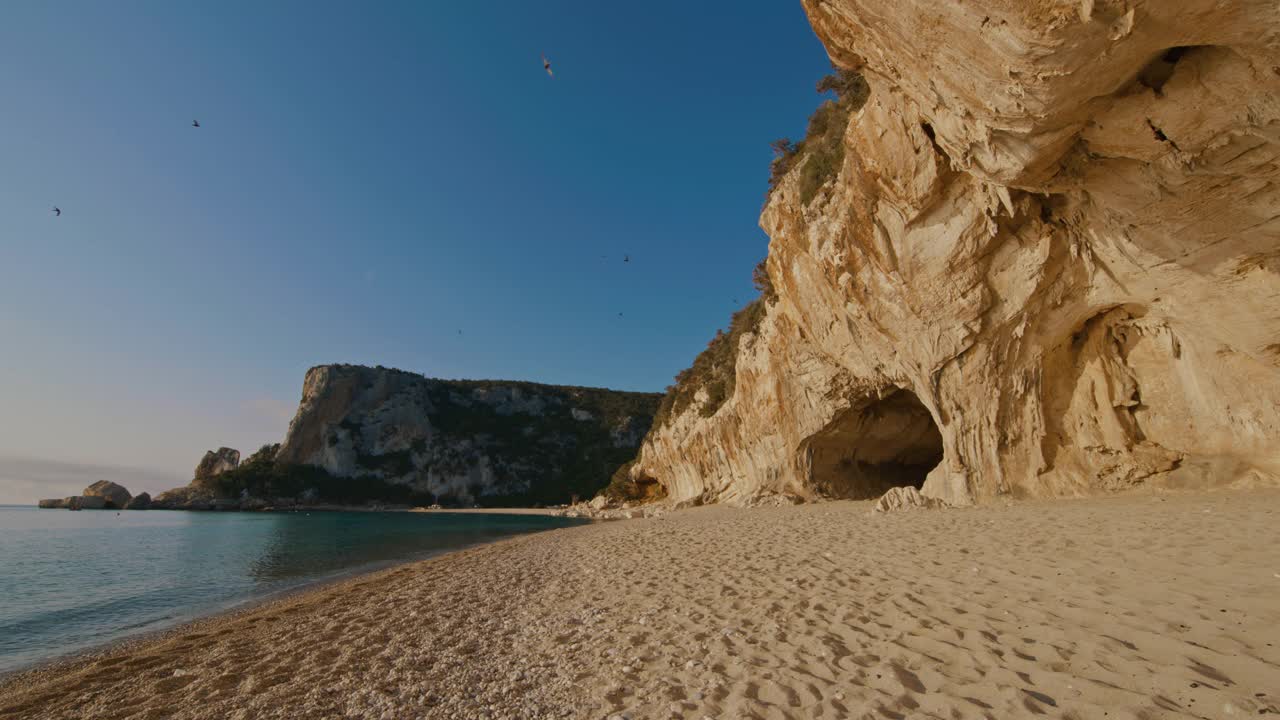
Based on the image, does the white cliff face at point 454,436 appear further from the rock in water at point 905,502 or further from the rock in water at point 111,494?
the rock in water at point 905,502

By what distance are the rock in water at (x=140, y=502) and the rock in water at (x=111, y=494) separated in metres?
1.27

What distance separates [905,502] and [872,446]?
37.3 ft

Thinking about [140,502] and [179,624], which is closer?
[179,624]

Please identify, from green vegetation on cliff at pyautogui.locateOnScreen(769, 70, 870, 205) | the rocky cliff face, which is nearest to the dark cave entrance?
the rocky cliff face

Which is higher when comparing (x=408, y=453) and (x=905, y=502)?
(x=408, y=453)

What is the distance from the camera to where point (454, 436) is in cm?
8538

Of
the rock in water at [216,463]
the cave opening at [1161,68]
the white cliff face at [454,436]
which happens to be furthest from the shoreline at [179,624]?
the rock in water at [216,463]

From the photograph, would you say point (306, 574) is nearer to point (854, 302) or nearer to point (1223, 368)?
point (854, 302)

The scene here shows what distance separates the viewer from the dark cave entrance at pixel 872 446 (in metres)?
23.4

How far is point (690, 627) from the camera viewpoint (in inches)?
216

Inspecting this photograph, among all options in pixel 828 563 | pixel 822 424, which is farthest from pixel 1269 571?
pixel 822 424

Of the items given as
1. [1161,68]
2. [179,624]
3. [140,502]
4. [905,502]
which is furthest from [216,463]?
[1161,68]

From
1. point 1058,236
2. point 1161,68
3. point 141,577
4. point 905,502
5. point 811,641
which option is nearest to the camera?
point 811,641

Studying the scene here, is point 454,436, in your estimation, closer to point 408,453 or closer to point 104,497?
point 408,453
